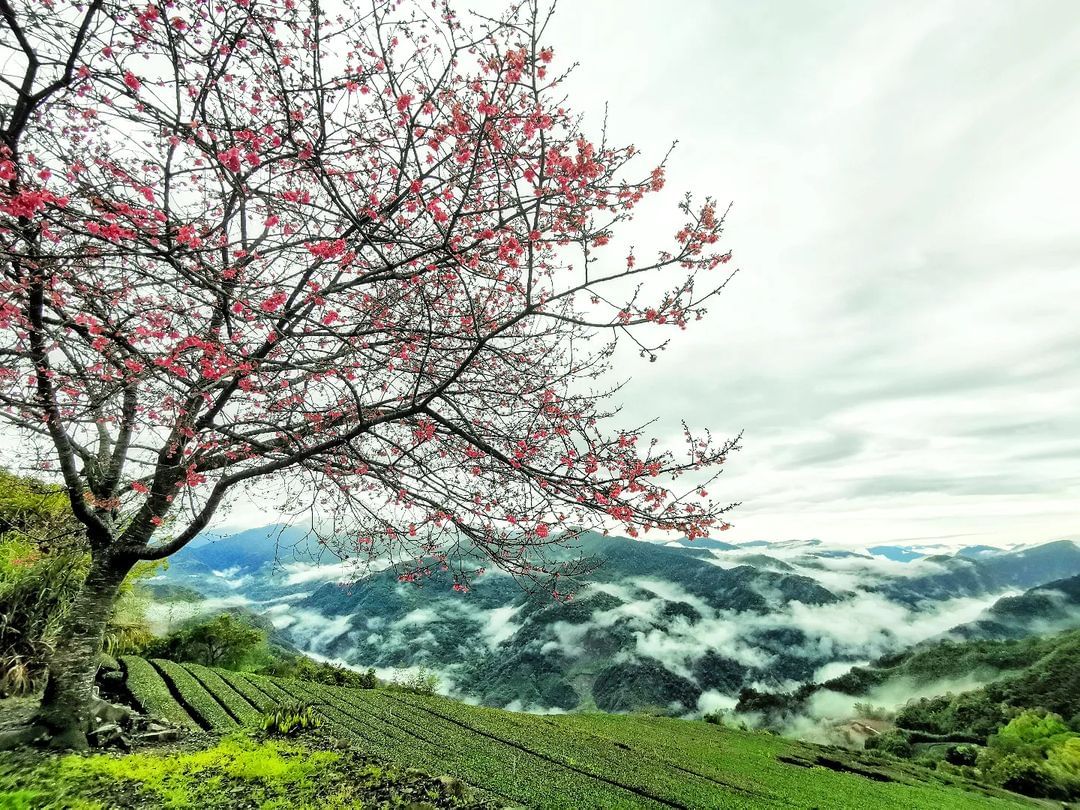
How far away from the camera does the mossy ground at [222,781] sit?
5.32 metres

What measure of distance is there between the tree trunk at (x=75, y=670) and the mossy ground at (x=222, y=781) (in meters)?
0.50

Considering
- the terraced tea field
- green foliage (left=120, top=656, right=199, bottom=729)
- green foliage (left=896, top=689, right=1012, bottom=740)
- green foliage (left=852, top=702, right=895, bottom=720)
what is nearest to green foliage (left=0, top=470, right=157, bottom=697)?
green foliage (left=120, top=656, right=199, bottom=729)

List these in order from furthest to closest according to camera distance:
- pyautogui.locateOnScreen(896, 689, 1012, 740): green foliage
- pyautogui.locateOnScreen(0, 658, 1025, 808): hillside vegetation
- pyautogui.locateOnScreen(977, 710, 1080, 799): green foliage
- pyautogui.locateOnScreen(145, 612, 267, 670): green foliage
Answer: pyautogui.locateOnScreen(896, 689, 1012, 740): green foliage < pyautogui.locateOnScreen(977, 710, 1080, 799): green foliage < pyautogui.locateOnScreen(145, 612, 267, 670): green foliage < pyautogui.locateOnScreen(0, 658, 1025, 808): hillside vegetation

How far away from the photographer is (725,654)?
11369cm

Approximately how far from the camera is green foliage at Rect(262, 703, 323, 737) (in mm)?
10327

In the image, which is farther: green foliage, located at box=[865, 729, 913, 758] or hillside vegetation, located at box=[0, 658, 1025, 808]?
green foliage, located at box=[865, 729, 913, 758]

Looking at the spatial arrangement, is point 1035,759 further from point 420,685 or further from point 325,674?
point 325,674

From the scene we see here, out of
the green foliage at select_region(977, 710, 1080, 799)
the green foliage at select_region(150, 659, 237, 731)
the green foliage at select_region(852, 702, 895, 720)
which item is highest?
the green foliage at select_region(150, 659, 237, 731)

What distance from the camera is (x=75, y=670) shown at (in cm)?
685

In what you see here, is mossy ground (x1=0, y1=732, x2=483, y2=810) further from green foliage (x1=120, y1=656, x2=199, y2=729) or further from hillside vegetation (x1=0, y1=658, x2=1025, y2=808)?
green foliage (x1=120, y1=656, x2=199, y2=729)

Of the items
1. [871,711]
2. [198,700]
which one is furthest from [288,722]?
[871,711]

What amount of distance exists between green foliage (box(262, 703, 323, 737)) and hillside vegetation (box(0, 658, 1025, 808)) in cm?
68

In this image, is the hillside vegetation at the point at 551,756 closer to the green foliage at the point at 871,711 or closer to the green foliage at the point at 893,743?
the green foliage at the point at 893,743

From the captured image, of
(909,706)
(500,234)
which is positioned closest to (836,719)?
(909,706)
